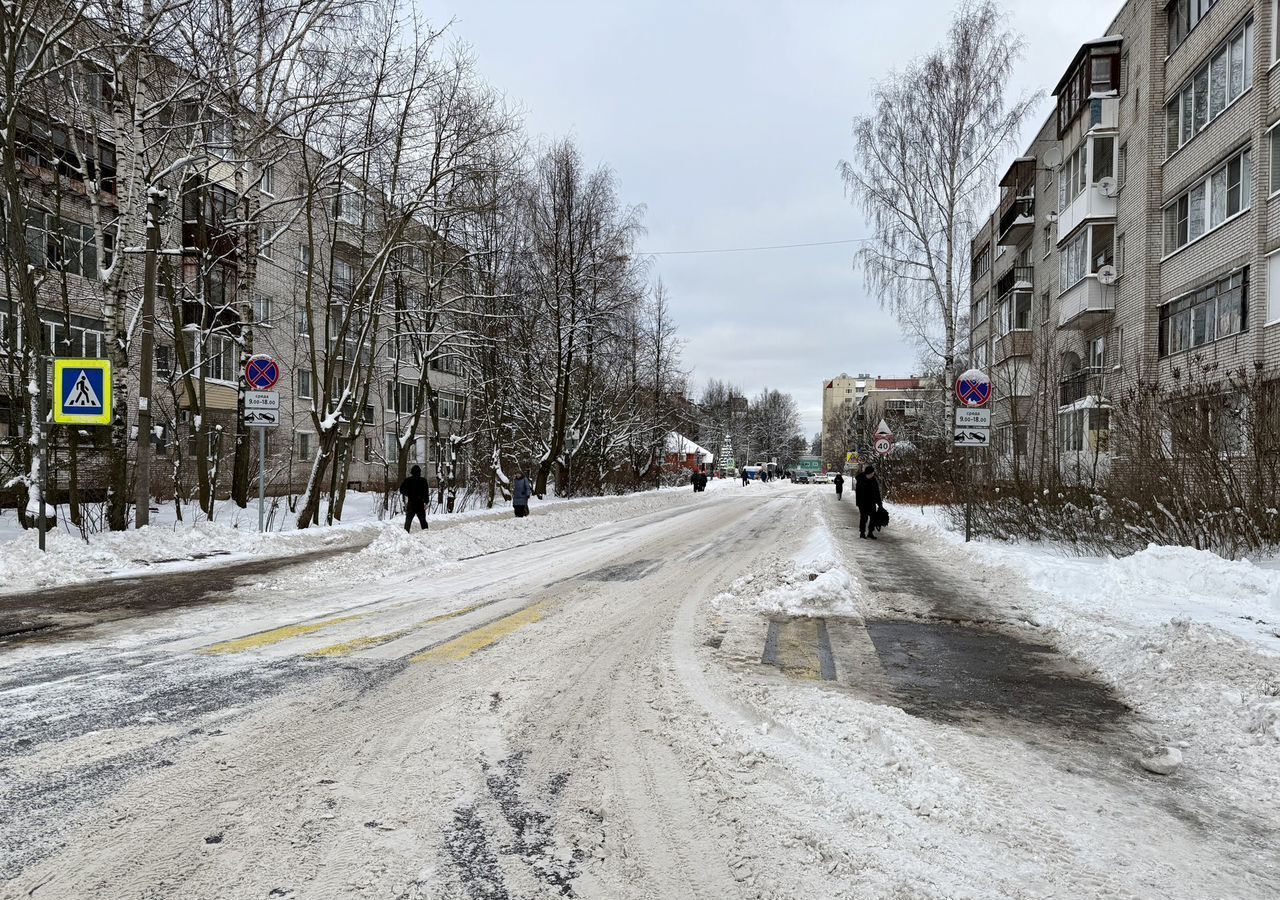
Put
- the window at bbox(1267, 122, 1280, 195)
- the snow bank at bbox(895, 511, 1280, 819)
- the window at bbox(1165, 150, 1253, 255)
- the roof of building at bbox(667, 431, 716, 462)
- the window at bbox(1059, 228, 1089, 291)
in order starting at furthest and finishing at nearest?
the roof of building at bbox(667, 431, 716, 462) < the window at bbox(1059, 228, 1089, 291) < the window at bbox(1165, 150, 1253, 255) < the window at bbox(1267, 122, 1280, 195) < the snow bank at bbox(895, 511, 1280, 819)

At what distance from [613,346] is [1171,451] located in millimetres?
25779

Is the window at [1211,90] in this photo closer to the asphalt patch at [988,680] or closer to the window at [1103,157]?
the window at [1103,157]

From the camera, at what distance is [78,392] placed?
12.0 meters

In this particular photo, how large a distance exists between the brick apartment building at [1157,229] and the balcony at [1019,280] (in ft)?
7.27

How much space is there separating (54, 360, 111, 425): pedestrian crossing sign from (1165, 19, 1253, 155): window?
85.8 feet

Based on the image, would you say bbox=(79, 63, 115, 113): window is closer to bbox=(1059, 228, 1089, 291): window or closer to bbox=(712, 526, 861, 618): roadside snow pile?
bbox=(712, 526, 861, 618): roadside snow pile

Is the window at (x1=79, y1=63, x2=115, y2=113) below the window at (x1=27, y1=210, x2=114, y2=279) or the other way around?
the other way around

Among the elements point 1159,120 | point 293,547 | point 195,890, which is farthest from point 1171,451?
point 1159,120

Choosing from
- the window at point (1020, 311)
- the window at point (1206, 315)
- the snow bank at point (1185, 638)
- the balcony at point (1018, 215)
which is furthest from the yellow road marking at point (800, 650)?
the balcony at point (1018, 215)

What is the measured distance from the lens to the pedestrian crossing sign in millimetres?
12008

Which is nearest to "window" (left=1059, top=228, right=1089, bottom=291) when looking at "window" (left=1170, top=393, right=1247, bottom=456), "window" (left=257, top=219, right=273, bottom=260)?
"window" (left=1170, top=393, right=1247, bottom=456)

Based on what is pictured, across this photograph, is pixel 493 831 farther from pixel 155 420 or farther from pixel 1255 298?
pixel 155 420

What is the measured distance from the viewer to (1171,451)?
11.6 metres

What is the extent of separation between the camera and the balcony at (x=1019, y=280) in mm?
37094
